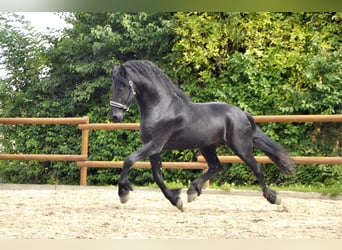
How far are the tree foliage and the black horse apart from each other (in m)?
1.18

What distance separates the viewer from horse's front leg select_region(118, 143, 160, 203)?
2.93 meters

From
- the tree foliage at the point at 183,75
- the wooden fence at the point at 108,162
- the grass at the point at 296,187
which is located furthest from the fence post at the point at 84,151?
the grass at the point at 296,187

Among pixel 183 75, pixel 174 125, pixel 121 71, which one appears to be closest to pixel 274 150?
pixel 174 125

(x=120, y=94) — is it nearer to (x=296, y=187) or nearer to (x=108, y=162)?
(x=108, y=162)

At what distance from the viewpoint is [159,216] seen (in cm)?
321

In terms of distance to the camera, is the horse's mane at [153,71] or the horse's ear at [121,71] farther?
the horse's mane at [153,71]

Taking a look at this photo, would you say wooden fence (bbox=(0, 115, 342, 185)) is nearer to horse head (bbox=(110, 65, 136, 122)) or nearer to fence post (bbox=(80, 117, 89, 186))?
fence post (bbox=(80, 117, 89, 186))

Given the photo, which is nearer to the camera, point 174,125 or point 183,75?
point 174,125

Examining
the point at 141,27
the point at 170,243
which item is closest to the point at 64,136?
the point at 141,27

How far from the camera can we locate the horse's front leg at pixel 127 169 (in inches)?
115

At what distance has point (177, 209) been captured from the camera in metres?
3.45

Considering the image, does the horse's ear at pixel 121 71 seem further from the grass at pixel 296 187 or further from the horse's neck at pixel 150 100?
the grass at pixel 296 187

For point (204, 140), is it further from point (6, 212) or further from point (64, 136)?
point (64, 136)

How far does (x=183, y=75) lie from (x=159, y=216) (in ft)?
5.73
